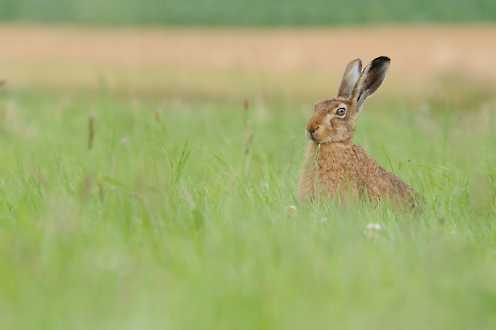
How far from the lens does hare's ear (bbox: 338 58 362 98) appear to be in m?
5.73

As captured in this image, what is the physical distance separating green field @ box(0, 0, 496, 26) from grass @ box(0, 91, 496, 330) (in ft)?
37.9

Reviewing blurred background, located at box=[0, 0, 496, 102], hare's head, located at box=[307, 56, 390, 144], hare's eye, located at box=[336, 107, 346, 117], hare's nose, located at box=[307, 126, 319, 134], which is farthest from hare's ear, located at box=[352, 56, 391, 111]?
blurred background, located at box=[0, 0, 496, 102]

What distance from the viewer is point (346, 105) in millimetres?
5523

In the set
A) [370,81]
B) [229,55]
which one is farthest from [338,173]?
[229,55]

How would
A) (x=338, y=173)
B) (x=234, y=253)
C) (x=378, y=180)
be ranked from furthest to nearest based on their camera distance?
1. (x=338, y=173)
2. (x=378, y=180)
3. (x=234, y=253)

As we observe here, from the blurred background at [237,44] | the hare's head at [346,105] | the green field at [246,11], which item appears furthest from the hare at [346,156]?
the green field at [246,11]

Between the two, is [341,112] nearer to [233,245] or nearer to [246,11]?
[233,245]

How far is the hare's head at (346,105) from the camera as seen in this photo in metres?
5.42

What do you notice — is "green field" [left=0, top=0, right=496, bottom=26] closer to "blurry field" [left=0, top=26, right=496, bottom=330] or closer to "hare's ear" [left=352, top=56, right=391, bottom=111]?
"blurry field" [left=0, top=26, right=496, bottom=330]

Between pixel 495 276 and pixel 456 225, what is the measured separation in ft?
3.56

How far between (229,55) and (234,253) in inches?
481

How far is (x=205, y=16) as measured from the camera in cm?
1836

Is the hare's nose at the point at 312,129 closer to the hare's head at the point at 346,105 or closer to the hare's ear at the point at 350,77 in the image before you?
the hare's head at the point at 346,105

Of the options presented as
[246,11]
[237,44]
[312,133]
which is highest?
[246,11]
